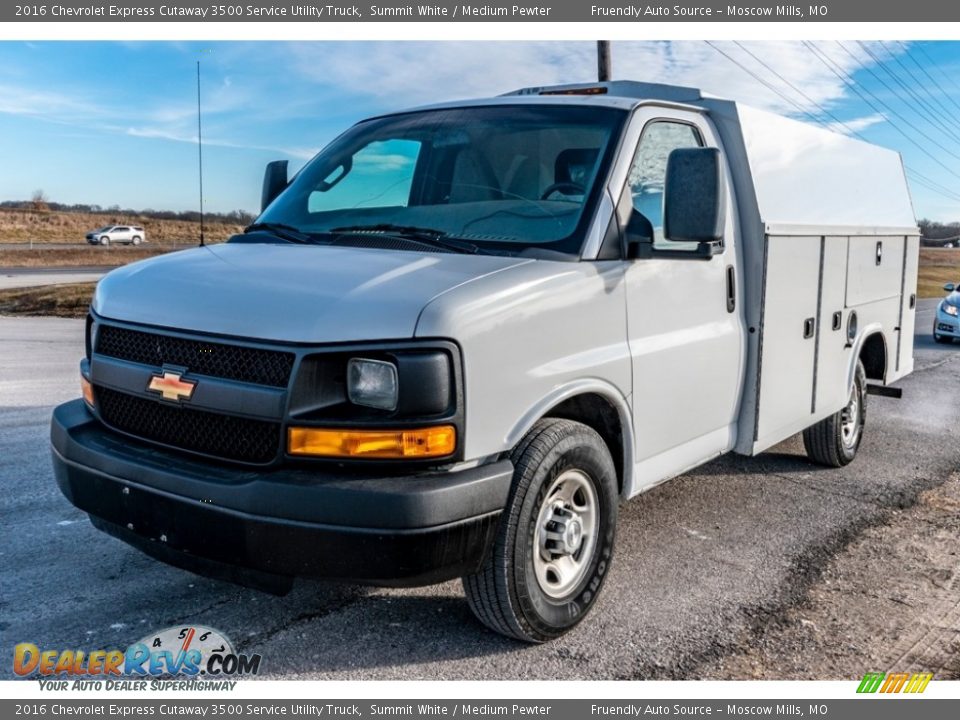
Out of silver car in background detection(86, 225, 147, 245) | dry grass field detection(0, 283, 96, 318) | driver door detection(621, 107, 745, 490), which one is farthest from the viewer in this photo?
silver car in background detection(86, 225, 147, 245)

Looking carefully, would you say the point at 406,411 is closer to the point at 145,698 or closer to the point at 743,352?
the point at 145,698

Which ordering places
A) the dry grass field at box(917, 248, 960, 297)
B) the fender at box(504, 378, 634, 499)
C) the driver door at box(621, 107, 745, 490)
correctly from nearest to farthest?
the fender at box(504, 378, 634, 499), the driver door at box(621, 107, 745, 490), the dry grass field at box(917, 248, 960, 297)

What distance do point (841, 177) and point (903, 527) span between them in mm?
2528

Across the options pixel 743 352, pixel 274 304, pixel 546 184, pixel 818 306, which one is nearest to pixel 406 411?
pixel 274 304

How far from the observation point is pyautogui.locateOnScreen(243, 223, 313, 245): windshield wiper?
4.29m

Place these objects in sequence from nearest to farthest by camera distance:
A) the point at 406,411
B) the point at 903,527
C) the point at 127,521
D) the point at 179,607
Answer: the point at 406,411, the point at 127,521, the point at 179,607, the point at 903,527

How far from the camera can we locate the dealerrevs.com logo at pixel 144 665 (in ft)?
11.0

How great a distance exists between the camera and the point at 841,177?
6.50 m

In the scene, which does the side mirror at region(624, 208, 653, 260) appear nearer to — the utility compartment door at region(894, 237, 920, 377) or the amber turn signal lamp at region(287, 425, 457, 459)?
the amber turn signal lamp at region(287, 425, 457, 459)

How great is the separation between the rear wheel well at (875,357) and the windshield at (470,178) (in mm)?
4079

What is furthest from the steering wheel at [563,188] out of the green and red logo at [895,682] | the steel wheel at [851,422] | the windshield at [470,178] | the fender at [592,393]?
the steel wheel at [851,422]

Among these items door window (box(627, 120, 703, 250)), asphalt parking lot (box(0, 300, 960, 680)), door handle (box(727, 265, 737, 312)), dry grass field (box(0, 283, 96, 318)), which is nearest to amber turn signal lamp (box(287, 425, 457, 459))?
asphalt parking lot (box(0, 300, 960, 680))

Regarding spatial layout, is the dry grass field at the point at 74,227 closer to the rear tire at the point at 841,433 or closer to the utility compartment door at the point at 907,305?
the utility compartment door at the point at 907,305

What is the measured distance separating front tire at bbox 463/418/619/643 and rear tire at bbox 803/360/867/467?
3.25m
